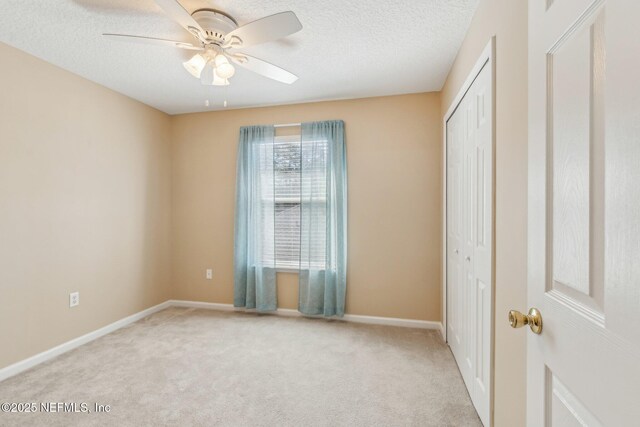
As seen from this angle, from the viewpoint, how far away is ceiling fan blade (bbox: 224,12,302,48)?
5.16 ft

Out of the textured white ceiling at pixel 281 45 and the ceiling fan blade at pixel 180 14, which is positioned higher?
the textured white ceiling at pixel 281 45

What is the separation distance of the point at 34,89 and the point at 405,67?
10.3ft

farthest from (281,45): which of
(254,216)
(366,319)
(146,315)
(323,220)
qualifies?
(146,315)

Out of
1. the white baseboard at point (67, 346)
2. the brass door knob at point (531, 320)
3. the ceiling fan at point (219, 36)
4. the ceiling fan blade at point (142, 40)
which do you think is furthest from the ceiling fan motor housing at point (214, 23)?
the white baseboard at point (67, 346)

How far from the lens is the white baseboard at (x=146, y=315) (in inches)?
92.4

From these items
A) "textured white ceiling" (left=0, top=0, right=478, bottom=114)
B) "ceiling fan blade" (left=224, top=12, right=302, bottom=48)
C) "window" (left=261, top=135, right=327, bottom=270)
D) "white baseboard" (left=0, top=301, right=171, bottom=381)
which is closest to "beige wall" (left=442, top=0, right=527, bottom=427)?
"textured white ceiling" (left=0, top=0, right=478, bottom=114)

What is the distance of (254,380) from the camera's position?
7.27 ft

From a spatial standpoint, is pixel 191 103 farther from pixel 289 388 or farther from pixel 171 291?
pixel 289 388

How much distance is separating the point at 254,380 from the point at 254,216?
1.88m

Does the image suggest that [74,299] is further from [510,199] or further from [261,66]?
[510,199]

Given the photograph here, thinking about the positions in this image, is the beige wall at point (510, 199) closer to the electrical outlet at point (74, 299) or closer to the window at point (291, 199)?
the window at point (291, 199)

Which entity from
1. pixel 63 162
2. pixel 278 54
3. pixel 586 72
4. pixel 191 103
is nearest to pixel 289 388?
pixel 586 72

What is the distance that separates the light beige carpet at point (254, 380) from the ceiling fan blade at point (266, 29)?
2.28 meters

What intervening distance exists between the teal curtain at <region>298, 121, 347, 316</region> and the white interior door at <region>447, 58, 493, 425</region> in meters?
1.16
